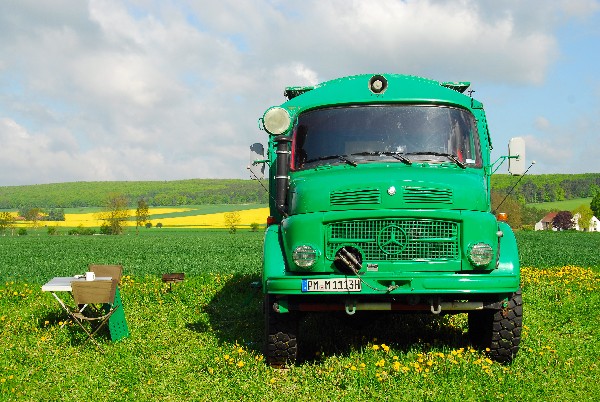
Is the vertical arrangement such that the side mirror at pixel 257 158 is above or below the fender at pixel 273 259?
above

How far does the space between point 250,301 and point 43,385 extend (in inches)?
204

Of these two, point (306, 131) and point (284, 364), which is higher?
point (306, 131)

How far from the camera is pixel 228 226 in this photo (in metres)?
85.9

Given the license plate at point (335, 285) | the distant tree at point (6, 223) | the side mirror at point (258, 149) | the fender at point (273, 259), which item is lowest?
the distant tree at point (6, 223)

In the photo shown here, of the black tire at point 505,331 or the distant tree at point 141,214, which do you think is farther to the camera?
the distant tree at point 141,214

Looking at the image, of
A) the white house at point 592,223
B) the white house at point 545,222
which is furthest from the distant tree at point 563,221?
the white house at point 545,222

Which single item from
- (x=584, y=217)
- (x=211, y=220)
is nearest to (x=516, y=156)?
(x=211, y=220)

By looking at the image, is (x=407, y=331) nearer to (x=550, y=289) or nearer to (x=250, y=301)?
(x=250, y=301)

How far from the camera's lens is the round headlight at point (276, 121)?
7816 millimetres

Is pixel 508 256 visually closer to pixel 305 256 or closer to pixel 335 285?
pixel 335 285

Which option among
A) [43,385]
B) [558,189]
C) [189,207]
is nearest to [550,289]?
[43,385]

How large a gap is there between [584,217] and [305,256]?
11330 centimetres

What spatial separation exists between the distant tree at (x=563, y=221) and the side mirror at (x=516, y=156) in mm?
105187

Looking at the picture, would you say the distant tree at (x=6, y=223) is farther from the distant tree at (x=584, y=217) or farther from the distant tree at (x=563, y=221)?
the distant tree at (x=584, y=217)
